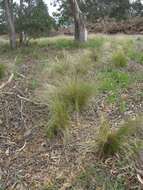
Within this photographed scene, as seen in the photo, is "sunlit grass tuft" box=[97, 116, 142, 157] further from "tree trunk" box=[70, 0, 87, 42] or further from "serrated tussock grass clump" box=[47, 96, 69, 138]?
"tree trunk" box=[70, 0, 87, 42]

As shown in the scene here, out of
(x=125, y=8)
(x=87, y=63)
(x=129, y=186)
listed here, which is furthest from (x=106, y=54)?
(x=125, y=8)

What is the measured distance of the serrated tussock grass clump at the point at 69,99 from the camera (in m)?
4.23

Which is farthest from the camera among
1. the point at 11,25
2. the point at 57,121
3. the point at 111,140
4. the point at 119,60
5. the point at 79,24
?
the point at 79,24

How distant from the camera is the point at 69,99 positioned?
4.65 meters

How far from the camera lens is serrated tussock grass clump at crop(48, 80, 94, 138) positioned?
4.23 meters

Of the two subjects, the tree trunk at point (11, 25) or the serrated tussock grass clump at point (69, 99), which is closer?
the serrated tussock grass clump at point (69, 99)

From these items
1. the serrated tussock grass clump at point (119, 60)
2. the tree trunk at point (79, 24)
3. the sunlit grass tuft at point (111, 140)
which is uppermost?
the tree trunk at point (79, 24)

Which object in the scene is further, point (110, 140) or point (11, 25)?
point (11, 25)

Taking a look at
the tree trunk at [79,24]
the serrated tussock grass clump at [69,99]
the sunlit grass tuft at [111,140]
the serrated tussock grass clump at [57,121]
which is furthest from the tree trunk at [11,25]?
A: the sunlit grass tuft at [111,140]

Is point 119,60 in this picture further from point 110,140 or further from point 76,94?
point 110,140

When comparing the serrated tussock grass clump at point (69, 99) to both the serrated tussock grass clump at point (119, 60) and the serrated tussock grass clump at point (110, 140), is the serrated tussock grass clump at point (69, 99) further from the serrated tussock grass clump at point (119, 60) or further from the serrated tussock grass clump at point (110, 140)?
the serrated tussock grass clump at point (119, 60)

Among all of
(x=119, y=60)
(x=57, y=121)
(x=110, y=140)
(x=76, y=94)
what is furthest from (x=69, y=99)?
(x=119, y=60)

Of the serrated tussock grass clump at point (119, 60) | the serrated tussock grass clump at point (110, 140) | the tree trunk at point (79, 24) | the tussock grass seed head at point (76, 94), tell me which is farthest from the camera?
the tree trunk at point (79, 24)

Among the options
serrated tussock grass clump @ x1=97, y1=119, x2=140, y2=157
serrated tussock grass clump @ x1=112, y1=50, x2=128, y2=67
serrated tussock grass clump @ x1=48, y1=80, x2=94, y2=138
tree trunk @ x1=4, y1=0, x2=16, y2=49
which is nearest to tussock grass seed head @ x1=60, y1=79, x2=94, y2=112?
serrated tussock grass clump @ x1=48, y1=80, x2=94, y2=138
